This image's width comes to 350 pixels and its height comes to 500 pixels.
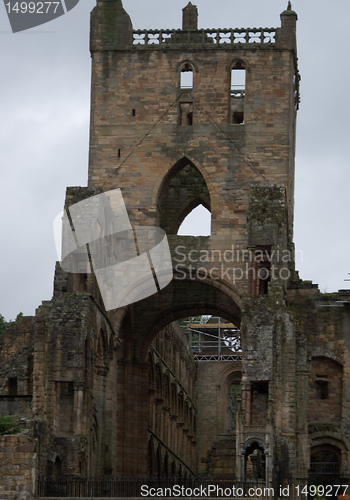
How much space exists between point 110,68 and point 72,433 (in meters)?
12.9

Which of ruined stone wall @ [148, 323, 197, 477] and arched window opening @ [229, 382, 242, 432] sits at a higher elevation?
arched window opening @ [229, 382, 242, 432]

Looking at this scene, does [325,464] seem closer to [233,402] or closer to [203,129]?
[203,129]

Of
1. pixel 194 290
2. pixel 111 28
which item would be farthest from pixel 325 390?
pixel 111 28

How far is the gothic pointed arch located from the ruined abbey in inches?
1.9

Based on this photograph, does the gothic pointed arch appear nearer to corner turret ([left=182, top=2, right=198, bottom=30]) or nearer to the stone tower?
the stone tower

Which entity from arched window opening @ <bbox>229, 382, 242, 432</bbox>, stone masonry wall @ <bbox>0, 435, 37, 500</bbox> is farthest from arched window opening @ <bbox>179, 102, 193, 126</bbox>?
arched window opening @ <bbox>229, 382, 242, 432</bbox>

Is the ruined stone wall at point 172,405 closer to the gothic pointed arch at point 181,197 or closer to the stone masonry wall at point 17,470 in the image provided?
the gothic pointed arch at point 181,197

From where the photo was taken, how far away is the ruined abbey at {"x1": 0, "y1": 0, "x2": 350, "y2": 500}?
1624 inches

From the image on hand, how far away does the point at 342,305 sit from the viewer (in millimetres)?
46188

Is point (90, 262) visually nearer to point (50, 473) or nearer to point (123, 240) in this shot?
point (123, 240)

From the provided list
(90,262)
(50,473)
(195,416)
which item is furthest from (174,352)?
(50,473)

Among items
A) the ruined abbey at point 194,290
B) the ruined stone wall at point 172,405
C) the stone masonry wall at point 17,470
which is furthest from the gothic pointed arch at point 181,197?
the stone masonry wall at point 17,470

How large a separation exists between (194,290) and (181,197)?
3.34m

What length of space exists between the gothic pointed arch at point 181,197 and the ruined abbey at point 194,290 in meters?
0.05
